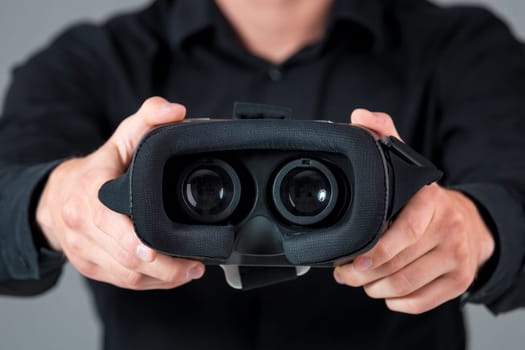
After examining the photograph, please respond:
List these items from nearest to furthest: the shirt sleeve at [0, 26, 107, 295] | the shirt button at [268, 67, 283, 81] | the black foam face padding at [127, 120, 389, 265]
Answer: the black foam face padding at [127, 120, 389, 265]
the shirt sleeve at [0, 26, 107, 295]
the shirt button at [268, 67, 283, 81]

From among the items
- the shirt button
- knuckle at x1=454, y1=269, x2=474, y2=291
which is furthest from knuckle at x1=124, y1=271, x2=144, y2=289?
the shirt button

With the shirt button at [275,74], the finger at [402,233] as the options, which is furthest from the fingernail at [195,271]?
the shirt button at [275,74]

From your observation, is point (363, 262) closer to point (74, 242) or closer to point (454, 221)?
point (454, 221)

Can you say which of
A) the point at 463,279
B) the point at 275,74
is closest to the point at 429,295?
the point at 463,279

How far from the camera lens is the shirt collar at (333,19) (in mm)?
935

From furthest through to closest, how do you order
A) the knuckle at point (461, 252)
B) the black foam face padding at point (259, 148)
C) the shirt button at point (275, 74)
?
the shirt button at point (275, 74) → the knuckle at point (461, 252) → the black foam face padding at point (259, 148)

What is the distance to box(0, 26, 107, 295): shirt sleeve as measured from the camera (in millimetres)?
707

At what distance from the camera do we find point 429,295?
62cm

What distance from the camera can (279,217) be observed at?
54 centimetres

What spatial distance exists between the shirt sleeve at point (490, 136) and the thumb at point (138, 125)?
258 millimetres

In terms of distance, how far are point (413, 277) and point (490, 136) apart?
0.28 metres

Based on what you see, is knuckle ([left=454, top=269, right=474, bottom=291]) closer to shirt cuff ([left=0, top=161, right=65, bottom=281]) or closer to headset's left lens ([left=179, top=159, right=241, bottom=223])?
headset's left lens ([left=179, top=159, right=241, bottom=223])

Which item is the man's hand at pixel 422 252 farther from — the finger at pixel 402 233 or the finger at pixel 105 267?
the finger at pixel 105 267

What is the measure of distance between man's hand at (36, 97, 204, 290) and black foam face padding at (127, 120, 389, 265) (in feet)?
0.11
